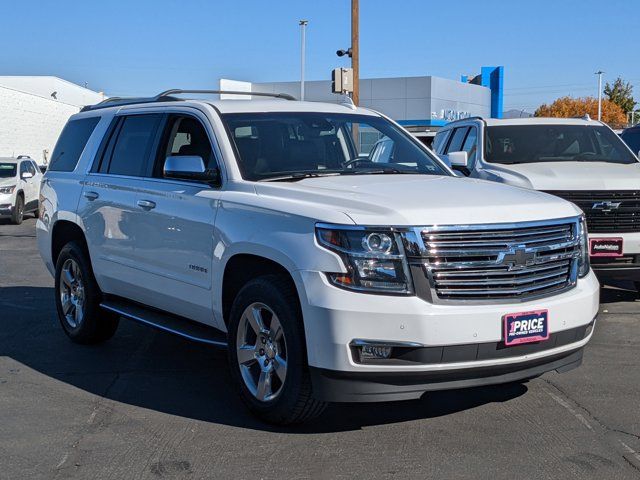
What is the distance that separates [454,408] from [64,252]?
3.83m

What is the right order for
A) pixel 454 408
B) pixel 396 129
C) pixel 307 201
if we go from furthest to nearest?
1. pixel 396 129
2. pixel 454 408
3. pixel 307 201

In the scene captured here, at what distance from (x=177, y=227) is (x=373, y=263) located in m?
1.86

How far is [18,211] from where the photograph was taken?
21750 millimetres

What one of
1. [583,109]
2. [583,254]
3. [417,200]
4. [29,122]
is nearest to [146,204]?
[417,200]

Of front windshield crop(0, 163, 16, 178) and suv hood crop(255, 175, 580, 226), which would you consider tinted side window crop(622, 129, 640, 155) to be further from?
front windshield crop(0, 163, 16, 178)

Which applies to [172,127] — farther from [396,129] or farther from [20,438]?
[20,438]

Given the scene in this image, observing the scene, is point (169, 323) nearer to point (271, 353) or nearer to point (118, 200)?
point (118, 200)

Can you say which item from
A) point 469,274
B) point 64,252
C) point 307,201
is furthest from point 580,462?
point 64,252

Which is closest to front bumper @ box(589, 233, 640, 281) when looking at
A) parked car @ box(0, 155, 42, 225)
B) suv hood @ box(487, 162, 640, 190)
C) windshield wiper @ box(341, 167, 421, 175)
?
suv hood @ box(487, 162, 640, 190)

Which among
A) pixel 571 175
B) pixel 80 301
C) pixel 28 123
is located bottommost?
pixel 80 301

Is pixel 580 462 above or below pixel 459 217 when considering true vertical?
below

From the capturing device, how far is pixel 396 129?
7.10 m

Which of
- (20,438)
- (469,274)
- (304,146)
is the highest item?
(304,146)

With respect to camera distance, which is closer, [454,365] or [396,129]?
[454,365]
